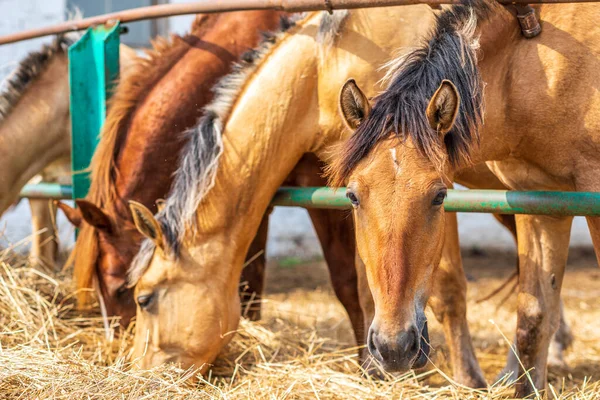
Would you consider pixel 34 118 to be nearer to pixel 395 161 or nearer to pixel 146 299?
pixel 146 299

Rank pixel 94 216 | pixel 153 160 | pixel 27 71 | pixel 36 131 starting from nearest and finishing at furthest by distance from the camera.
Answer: pixel 94 216, pixel 153 160, pixel 36 131, pixel 27 71

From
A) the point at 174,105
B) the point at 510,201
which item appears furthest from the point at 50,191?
the point at 510,201

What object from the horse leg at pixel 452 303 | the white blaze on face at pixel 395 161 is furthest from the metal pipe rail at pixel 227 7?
the horse leg at pixel 452 303

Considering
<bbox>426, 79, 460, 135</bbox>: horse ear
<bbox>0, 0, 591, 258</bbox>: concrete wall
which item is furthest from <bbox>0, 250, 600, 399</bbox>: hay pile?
<bbox>0, 0, 591, 258</bbox>: concrete wall

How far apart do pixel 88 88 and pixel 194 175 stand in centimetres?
120

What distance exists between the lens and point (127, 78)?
4.07m

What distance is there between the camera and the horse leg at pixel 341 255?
12.9 feet

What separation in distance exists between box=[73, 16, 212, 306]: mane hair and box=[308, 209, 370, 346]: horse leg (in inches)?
41.3

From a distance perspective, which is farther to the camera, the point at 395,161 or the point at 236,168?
the point at 236,168

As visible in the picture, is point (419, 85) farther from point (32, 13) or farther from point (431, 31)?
point (32, 13)

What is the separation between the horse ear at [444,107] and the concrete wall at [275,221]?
5.23 meters

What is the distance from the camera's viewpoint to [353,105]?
8.21 ft

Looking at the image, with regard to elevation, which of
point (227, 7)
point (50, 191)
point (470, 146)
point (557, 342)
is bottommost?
point (557, 342)

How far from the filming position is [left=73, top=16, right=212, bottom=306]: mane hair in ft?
11.9
